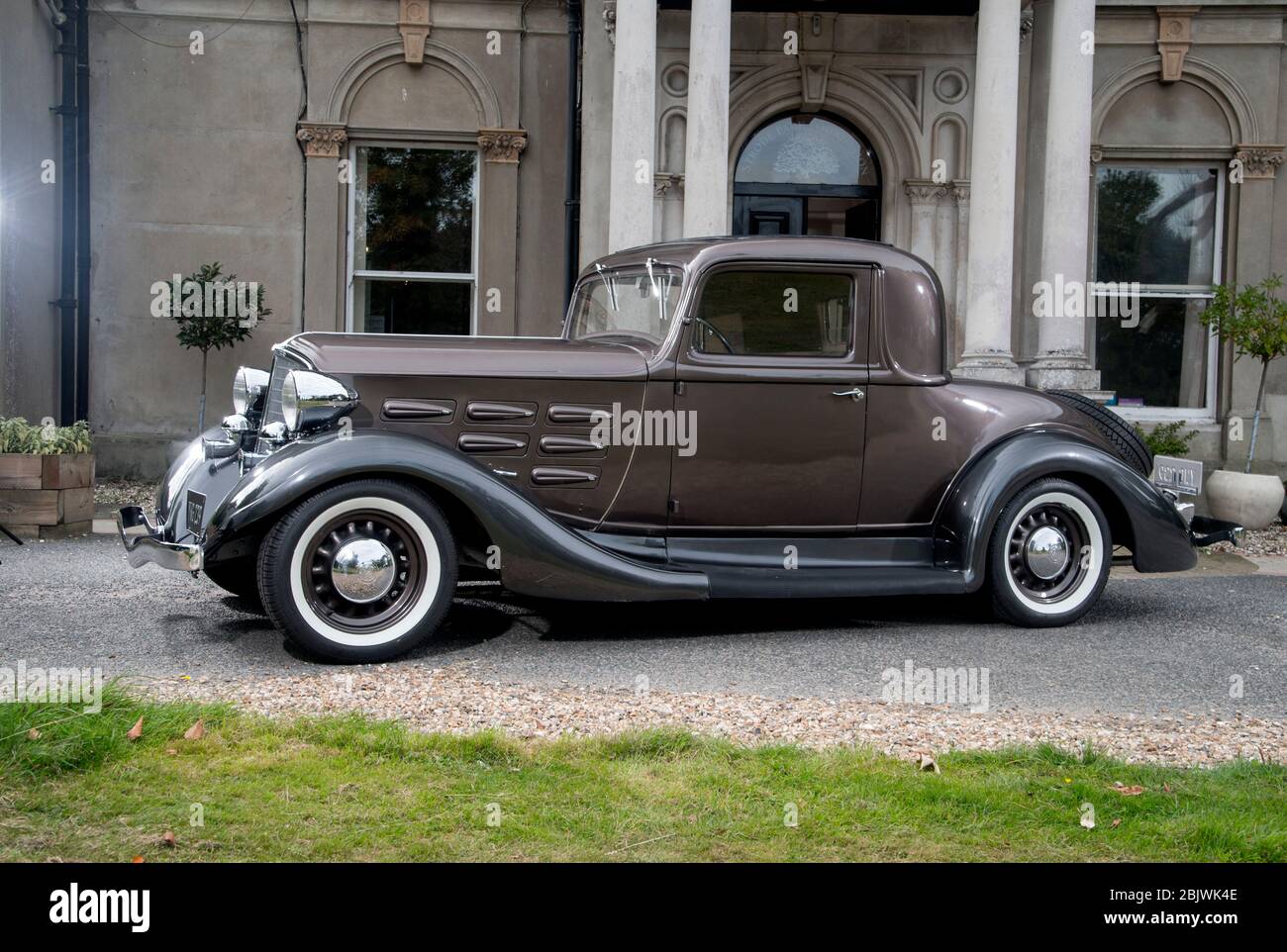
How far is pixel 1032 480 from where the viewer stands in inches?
227

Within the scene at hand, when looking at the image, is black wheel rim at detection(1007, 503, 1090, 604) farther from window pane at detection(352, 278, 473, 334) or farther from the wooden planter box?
window pane at detection(352, 278, 473, 334)

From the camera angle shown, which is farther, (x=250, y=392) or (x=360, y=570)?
(x=250, y=392)

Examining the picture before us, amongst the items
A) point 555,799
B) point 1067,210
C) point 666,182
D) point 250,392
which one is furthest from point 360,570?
point 666,182

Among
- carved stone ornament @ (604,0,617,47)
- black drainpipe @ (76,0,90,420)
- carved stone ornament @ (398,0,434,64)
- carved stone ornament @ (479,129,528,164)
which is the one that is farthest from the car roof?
black drainpipe @ (76,0,90,420)

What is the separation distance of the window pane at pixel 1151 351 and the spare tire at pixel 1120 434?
6.80m

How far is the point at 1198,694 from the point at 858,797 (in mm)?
2070

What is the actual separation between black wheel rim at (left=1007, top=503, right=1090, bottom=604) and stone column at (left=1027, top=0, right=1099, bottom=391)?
Answer: 172 inches

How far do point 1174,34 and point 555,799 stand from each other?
11687 millimetres

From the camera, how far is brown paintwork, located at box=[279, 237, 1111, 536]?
5.25 metres

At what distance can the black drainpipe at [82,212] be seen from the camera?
1216 cm

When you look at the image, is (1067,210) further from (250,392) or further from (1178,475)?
(250,392)

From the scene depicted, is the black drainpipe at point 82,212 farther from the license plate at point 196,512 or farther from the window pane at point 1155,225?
the window pane at point 1155,225

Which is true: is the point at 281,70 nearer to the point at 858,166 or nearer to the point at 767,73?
the point at 767,73
